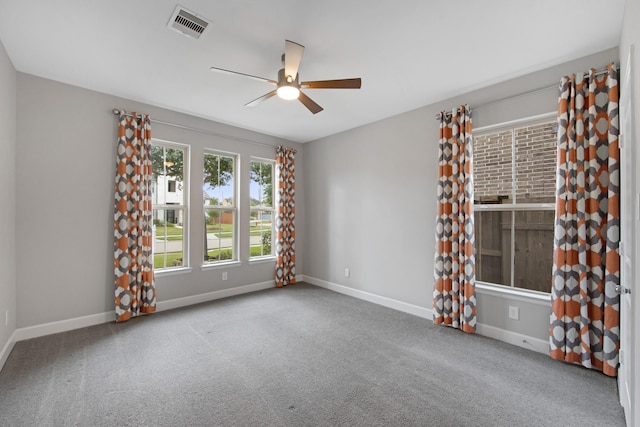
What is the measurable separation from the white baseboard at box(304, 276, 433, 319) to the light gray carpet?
26 cm

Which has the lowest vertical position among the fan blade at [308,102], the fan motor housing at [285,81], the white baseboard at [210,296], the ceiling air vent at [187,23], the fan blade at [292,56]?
the white baseboard at [210,296]

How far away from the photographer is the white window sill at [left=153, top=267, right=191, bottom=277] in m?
3.97

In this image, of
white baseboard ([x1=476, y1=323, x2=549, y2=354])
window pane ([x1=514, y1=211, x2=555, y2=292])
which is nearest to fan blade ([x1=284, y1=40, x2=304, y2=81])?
window pane ([x1=514, y1=211, x2=555, y2=292])

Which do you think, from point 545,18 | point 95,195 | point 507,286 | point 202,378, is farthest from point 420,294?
point 95,195

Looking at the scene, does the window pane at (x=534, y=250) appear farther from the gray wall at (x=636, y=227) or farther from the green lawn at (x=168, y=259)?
the green lawn at (x=168, y=259)

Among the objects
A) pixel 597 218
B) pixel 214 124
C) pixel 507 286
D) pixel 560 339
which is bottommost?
pixel 560 339

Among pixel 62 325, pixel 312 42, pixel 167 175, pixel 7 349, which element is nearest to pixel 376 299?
pixel 312 42

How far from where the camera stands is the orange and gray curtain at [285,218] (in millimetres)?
5266

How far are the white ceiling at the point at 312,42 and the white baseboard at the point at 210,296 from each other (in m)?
2.77

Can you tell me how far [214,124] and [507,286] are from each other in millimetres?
4538

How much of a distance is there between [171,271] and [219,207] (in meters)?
1.19

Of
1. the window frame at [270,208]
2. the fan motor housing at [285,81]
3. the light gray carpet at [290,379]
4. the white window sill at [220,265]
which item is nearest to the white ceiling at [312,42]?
the fan motor housing at [285,81]

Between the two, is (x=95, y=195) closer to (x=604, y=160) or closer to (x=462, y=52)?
(x=462, y=52)

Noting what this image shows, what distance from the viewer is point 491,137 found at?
3.38m
